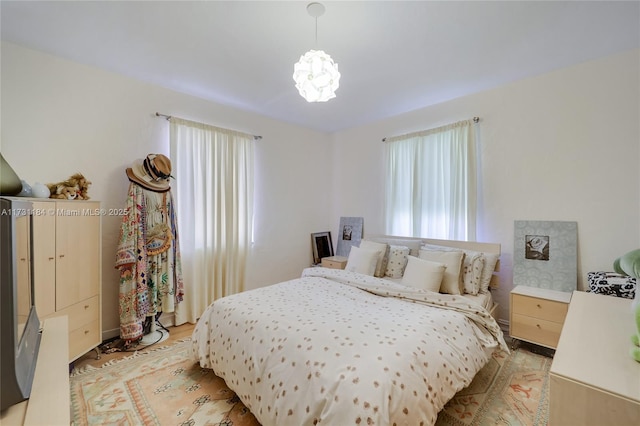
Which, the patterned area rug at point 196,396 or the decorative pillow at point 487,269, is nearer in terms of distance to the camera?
the patterned area rug at point 196,396

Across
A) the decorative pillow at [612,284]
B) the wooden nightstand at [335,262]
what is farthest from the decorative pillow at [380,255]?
the decorative pillow at [612,284]

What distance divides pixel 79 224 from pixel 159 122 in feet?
4.41

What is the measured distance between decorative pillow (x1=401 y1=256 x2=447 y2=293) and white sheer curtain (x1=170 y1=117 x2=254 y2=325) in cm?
213

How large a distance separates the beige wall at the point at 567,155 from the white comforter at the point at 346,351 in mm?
1383

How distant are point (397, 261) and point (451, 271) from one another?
0.66m

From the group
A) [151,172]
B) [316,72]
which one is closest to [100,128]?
[151,172]

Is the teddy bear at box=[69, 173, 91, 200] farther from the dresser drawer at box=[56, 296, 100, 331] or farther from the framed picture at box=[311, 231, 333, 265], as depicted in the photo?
the framed picture at box=[311, 231, 333, 265]

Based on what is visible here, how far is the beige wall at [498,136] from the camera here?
2.23 m

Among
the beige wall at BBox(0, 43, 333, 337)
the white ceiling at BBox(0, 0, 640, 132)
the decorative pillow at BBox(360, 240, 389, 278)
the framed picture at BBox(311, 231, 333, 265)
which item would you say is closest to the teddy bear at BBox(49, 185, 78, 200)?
the beige wall at BBox(0, 43, 333, 337)

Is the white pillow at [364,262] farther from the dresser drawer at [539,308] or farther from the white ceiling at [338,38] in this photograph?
the white ceiling at [338,38]

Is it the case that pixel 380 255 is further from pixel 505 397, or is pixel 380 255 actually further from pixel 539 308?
pixel 505 397

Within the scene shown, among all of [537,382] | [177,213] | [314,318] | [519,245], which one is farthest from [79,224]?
[519,245]

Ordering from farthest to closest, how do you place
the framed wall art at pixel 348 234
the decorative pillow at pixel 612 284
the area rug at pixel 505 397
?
the framed wall art at pixel 348 234 → the decorative pillow at pixel 612 284 → the area rug at pixel 505 397

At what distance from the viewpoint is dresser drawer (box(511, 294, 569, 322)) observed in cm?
224
